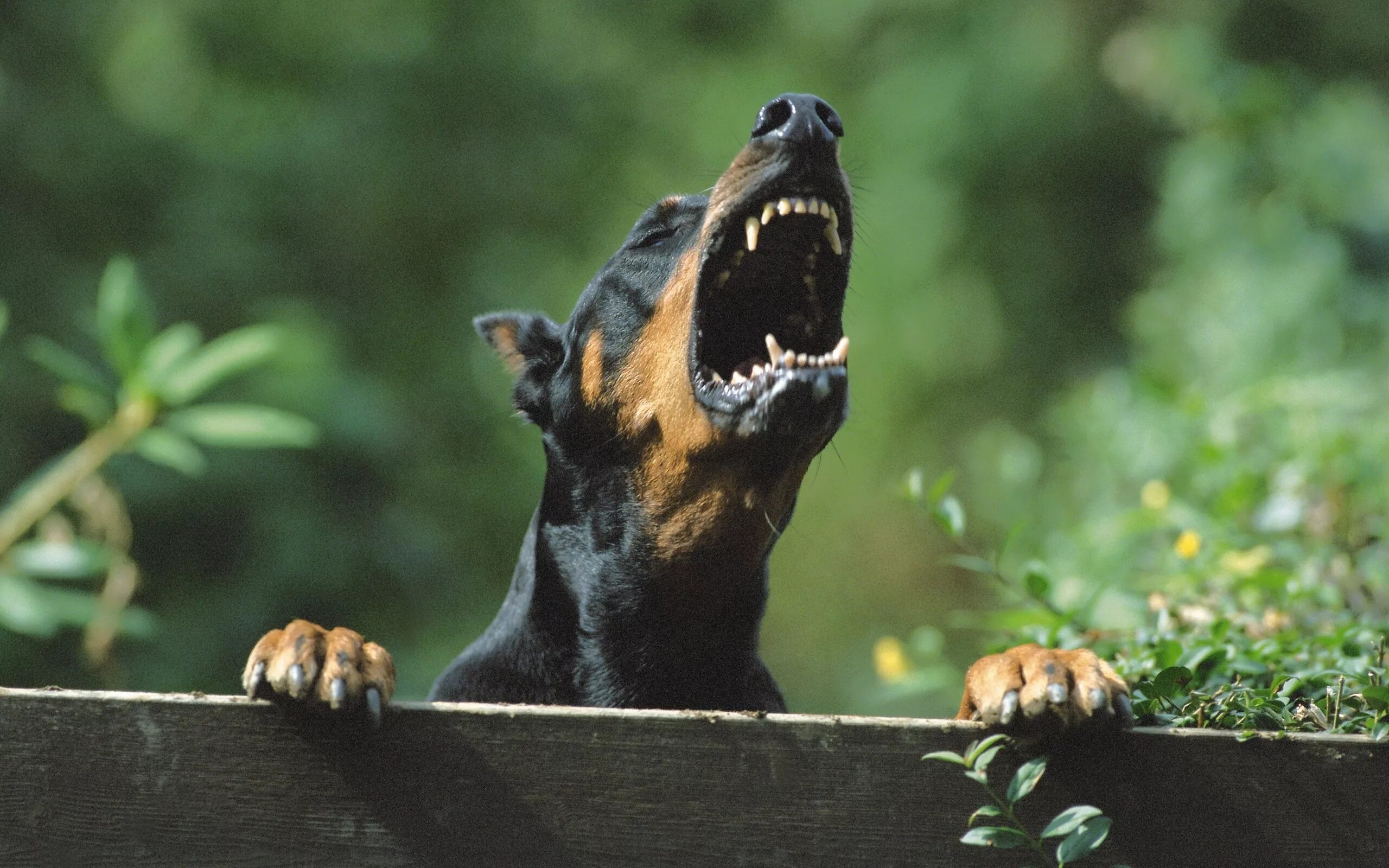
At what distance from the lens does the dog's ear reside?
134 inches

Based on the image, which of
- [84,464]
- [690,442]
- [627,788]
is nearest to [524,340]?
[690,442]

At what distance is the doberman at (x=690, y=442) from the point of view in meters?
2.81

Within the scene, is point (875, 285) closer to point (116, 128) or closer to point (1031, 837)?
point (116, 128)

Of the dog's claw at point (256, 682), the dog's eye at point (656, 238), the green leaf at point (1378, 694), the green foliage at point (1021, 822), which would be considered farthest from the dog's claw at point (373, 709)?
the dog's eye at point (656, 238)

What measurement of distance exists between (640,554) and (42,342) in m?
1.81

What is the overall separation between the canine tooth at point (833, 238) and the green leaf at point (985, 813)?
4.38ft

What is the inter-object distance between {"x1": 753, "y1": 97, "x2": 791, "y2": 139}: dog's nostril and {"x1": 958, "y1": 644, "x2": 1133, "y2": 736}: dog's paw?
131cm

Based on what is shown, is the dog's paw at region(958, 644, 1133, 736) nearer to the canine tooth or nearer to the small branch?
the canine tooth

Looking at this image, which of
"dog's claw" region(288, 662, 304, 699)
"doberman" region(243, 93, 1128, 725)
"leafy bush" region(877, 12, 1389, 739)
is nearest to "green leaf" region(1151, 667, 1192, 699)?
"leafy bush" region(877, 12, 1389, 739)

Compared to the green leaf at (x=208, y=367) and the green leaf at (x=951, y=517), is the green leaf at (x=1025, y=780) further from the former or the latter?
the green leaf at (x=208, y=367)

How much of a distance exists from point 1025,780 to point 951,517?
38.7 inches

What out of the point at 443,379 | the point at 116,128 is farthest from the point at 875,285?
the point at 116,128

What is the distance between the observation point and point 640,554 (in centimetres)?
298

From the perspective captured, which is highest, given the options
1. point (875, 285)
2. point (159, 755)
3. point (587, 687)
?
point (875, 285)
